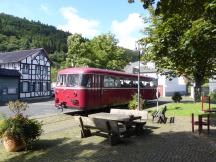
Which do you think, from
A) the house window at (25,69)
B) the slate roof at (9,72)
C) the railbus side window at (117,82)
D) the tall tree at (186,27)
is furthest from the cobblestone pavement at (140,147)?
the house window at (25,69)

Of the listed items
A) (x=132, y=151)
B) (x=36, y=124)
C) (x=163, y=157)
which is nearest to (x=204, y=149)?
(x=163, y=157)

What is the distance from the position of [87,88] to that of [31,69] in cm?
2886

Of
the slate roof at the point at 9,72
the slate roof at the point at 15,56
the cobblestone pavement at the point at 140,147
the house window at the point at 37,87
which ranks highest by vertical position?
the slate roof at the point at 15,56

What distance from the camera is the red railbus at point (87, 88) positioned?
19.2 m

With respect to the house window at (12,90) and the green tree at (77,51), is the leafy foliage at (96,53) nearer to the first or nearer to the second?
the green tree at (77,51)

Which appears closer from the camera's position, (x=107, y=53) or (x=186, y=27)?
(x=186, y=27)

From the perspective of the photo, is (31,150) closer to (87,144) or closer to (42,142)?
(42,142)

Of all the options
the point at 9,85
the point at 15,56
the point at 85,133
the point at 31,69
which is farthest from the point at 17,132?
the point at 15,56

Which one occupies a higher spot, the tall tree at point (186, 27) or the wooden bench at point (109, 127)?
the tall tree at point (186, 27)

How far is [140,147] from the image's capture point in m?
10.0

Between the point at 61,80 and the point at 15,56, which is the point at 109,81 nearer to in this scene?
the point at 61,80

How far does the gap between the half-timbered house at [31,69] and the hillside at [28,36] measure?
60712 mm

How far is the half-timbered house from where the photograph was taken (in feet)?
144

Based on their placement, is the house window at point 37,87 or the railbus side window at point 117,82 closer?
the railbus side window at point 117,82
